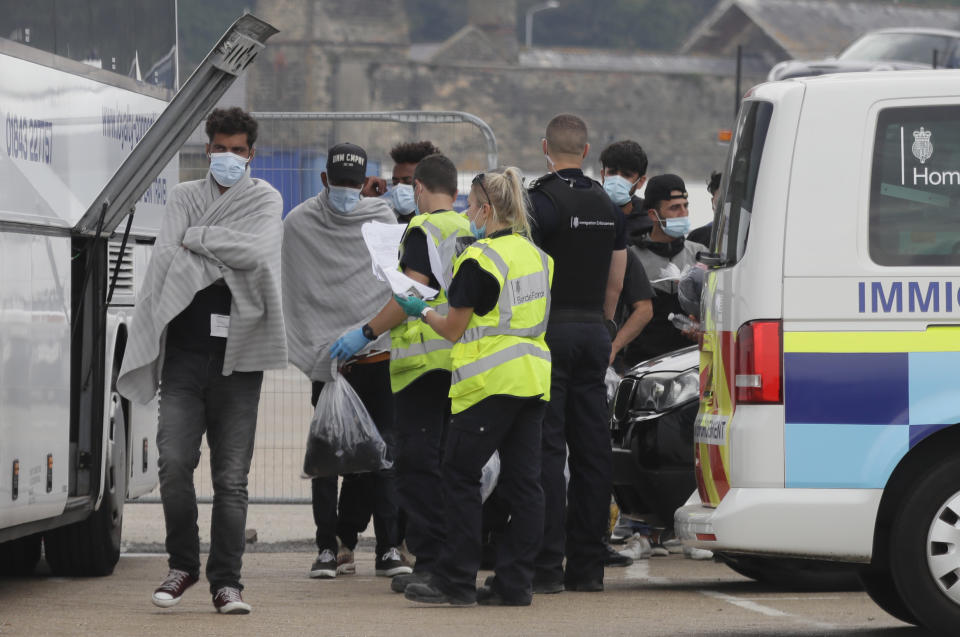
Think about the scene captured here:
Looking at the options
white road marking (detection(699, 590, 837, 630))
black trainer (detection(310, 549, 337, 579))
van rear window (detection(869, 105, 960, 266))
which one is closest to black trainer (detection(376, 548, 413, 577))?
black trainer (detection(310, 549, 337, 579))

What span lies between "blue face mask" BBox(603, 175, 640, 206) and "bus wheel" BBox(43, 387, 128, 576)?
279cm

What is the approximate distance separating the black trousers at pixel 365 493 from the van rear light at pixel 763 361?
2.89 metres

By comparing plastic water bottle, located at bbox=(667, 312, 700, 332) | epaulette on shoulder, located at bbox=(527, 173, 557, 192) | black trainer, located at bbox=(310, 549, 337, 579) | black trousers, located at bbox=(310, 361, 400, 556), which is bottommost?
black trainer, located at bbox=(310, 549, 337, 579)

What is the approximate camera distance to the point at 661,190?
10.3m

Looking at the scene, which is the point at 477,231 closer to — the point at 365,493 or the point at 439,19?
the point at 365,493

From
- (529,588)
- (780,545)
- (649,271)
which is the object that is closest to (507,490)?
(529,588)

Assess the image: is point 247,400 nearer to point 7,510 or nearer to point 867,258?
point 7,510

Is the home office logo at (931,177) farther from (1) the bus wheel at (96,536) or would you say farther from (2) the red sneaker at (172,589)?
(1) the bus wheel at (96,536)

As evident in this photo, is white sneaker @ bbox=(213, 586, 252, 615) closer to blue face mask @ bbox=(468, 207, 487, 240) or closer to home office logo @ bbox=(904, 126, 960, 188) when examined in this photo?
blue face mask @ bbox=(468, 207, 487, 240)

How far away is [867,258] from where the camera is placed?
662 cm

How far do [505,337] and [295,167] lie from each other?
5165 mm

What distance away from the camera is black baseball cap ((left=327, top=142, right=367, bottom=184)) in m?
9.28

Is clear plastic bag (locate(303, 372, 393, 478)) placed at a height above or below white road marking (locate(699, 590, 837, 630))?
above

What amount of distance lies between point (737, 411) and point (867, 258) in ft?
2.27
